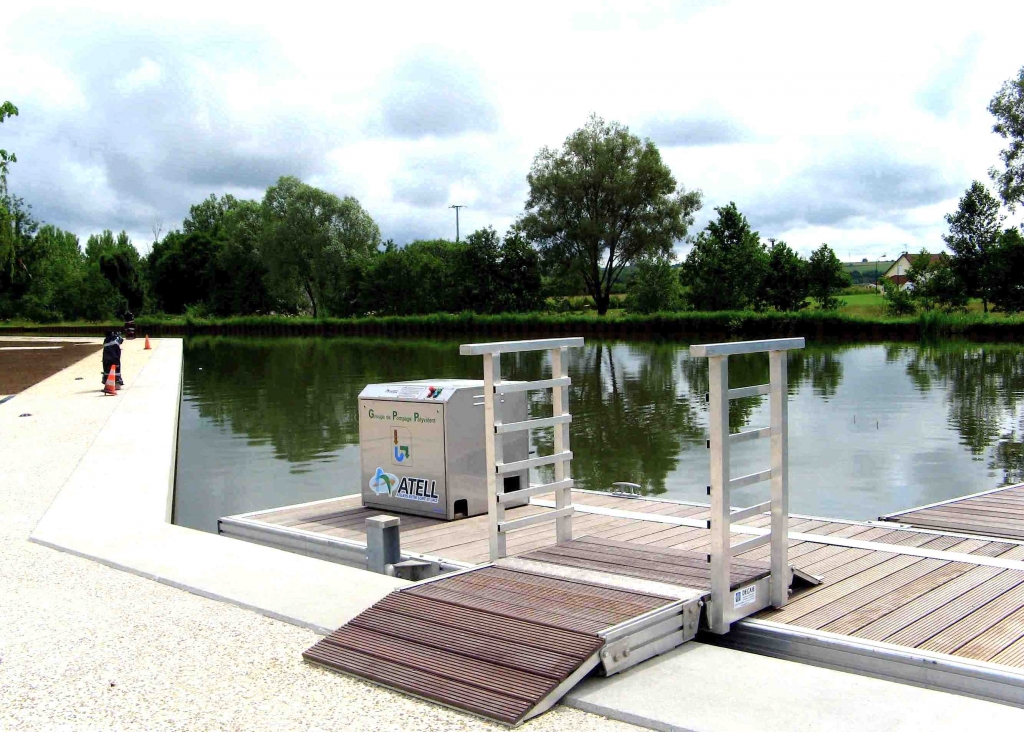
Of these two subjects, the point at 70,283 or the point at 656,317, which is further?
the point at 70,283

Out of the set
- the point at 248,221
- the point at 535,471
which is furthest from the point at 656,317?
the point at 248,221

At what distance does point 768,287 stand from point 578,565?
5232 centimetres

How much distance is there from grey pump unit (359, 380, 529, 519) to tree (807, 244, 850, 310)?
48.1 m

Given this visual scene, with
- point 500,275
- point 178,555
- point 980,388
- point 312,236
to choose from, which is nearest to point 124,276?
point 312,236

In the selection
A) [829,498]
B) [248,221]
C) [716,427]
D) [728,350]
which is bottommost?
[829,498]

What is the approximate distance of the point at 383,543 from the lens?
6.38m

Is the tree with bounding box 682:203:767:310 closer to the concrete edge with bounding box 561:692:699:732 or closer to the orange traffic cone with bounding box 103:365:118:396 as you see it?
the orange traffic cone with bounding box 103:365:118:396

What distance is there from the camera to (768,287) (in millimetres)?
55375

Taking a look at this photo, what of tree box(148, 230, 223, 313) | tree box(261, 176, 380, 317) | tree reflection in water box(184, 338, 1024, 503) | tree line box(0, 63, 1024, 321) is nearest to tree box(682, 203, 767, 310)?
tree line box(0, 63, 1024, 321)

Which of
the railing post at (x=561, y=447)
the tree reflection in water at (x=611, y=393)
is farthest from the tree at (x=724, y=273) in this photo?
the railing post at (x=561, y=447)

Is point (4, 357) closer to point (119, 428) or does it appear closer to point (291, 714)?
point (119, 428)

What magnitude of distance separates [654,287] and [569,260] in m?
5.86

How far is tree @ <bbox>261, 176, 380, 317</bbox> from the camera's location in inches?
2707

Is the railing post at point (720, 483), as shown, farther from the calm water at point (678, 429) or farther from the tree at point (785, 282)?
the tree at point (785, 282)
